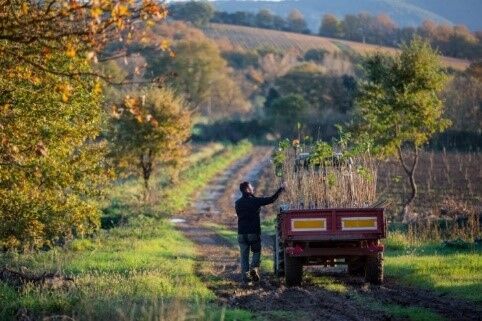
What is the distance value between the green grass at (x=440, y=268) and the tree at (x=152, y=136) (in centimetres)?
1705

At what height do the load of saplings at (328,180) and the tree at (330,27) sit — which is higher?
the tree at (330,27)

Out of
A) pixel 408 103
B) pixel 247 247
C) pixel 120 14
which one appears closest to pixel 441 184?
pixel 408 103

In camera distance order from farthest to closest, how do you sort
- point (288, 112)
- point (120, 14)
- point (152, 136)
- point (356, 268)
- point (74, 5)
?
1. point (288, 112)
2. point (152, 136)
3. point (356, 268)
4. point (74, 5)
5. point (120, 14)

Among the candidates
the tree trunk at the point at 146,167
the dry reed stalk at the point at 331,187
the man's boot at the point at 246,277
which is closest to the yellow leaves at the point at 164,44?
the man's boot at the point at 246,277

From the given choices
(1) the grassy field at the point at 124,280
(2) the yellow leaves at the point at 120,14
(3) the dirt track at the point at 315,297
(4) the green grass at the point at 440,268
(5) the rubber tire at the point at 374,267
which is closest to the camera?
(2) the yellow leaves at the point at 120,14

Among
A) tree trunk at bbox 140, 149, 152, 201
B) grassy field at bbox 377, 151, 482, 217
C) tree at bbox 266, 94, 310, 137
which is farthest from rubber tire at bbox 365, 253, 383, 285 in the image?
tree at bbox 266, 94, 310, 137

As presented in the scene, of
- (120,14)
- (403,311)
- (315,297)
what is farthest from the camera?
(315,297)

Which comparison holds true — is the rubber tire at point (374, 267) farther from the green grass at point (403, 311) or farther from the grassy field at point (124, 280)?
the grassy field at point (124, 280)

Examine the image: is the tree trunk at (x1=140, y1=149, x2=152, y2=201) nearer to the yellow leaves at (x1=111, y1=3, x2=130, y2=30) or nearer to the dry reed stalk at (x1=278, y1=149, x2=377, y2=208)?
the dry reed stalk at (x1=278, y1=149, x2=377, y2=208)

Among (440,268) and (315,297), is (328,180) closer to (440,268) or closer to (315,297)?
(440,268)

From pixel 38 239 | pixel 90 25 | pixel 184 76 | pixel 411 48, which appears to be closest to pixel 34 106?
pixel 38 239

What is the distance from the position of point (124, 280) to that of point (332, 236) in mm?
4232

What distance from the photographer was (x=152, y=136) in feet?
120

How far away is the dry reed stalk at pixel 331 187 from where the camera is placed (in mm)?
17047
